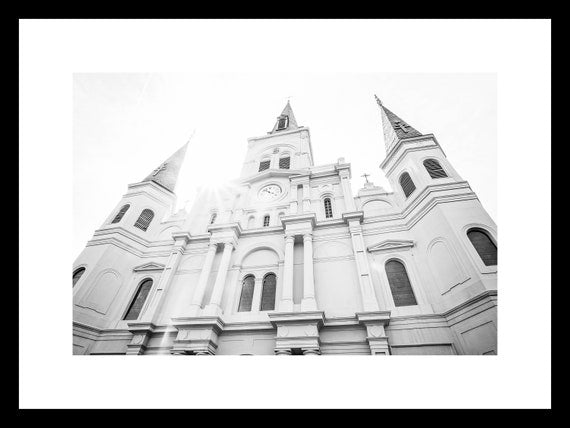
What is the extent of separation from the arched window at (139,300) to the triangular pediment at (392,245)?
391 inches

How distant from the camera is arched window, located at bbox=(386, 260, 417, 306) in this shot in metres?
8.90

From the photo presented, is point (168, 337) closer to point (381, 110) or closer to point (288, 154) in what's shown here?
point (288, 154)

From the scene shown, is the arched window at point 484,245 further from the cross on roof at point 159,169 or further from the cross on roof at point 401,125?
the cross on roof at point 159,169

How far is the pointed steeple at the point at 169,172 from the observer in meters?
15.9

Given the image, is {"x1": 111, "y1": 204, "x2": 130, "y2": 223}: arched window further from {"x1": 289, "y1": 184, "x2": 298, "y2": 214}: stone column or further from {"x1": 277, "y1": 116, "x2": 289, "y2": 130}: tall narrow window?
{"x1": 277, "y1": 116, "x2": 289, "y2": 130}: tall narrow window

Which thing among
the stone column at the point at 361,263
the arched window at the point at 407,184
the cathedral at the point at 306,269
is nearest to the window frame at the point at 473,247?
the cathedral at the point at 306,269

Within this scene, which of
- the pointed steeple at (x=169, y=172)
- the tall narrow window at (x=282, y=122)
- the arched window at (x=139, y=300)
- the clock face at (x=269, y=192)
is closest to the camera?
the arched window at (x=139, y=300)

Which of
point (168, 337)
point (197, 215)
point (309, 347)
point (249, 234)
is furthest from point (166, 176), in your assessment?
point (309, 347)

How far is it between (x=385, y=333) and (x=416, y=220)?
4.73 metres

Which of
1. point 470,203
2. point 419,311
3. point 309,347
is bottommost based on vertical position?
point 309,347

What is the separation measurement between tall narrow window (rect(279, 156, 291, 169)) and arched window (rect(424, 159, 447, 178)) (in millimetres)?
8174

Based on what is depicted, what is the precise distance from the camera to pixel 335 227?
11695 millimetres

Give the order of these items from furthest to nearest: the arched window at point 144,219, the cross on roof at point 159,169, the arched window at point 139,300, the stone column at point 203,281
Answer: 1. the cross on roof at point 159,169
2. the arched window at point 144,219
3. the arched window at point 139,300
4. the stone column at point 203,281

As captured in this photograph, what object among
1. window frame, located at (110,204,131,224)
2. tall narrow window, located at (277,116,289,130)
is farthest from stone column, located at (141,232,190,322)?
tall narrow window, located at (277,116,289,130)
